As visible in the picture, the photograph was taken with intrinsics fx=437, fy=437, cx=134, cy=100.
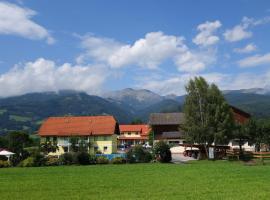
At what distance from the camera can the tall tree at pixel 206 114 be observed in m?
56.6

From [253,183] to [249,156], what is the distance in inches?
1230

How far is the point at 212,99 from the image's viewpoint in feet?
191

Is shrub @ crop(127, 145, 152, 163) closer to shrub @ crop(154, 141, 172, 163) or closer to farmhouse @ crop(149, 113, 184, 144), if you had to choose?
shrub @ crop(154, 141, 172, 163)

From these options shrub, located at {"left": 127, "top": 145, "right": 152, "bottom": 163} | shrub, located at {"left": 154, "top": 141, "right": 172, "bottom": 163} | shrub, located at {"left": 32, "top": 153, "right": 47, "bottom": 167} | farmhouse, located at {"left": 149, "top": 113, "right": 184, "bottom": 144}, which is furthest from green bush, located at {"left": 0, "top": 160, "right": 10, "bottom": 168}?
farmhouse, located at {"left": 149, "top": 113, "right": 184, "bottom": 144}

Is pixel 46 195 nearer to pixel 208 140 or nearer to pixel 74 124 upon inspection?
pixel 208 140

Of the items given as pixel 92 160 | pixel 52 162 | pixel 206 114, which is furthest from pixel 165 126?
pixel 52 162

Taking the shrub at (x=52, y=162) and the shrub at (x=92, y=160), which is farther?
the shrub at (x=92, y=160)

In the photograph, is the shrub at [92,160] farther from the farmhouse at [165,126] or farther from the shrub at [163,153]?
the farmhouse at [165,126]

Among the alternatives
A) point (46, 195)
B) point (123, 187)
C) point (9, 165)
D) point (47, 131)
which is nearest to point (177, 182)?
point (123, 187)

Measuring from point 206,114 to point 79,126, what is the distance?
1789 inches

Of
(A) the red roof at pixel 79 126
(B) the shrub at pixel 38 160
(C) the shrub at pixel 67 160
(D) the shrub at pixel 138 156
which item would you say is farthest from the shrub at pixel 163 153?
(A) the red roof at pixel 79 126

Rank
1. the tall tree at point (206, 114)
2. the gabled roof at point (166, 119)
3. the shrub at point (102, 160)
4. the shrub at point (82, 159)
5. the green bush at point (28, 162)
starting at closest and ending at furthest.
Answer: the green bush at point (28, 162)
the shrub at point (82, 159)
the shrub at point (102, 160)
the tall tree at point (206, 114)
the gabled roof at point (166, 119)

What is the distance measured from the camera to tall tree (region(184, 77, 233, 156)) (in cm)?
5659

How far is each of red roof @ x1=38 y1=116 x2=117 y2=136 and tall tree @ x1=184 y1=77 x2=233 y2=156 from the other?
35.7 meters
